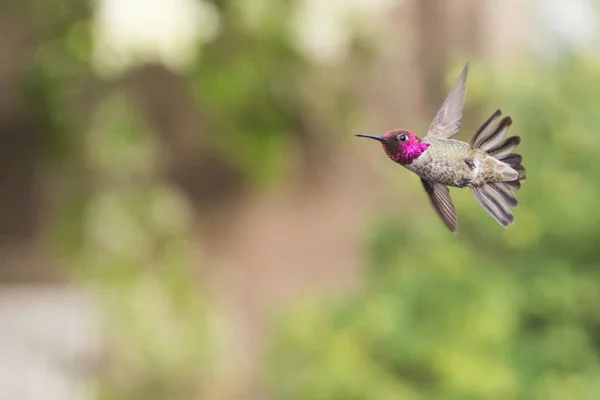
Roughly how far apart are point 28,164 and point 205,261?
388 millimetres

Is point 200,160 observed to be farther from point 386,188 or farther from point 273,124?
point 386,188

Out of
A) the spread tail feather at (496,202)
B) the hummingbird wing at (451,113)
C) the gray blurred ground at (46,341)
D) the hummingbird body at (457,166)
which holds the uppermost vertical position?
the gray blurred ground at (46,341)

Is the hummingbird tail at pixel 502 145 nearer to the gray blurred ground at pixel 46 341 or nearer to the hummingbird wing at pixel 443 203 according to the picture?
the hummingbird wing at pixel 443 203

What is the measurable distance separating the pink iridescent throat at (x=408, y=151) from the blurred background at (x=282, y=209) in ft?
0.88

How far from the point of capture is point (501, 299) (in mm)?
676

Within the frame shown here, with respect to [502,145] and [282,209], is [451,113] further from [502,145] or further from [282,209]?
[282,209]

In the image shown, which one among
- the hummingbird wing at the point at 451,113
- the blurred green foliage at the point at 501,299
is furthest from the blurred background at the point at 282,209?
the hummingbird wing at the point at 451,113

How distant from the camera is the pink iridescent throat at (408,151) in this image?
80mm

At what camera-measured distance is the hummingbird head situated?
0.08 meters

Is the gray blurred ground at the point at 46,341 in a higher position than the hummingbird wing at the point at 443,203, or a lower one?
higher

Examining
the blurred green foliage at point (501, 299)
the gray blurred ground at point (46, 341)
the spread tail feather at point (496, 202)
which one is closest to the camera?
the spread tail feather at point (496, 202)

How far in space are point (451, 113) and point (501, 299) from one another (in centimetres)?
61

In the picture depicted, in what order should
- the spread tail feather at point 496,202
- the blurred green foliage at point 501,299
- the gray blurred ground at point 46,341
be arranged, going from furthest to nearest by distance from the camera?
the gray blurred ground at point 46,341
the blurred green foliage at point 501,299
the spread tail feather at point 496,202

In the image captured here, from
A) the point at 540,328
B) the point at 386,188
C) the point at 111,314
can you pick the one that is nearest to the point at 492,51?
the point at 540,328
